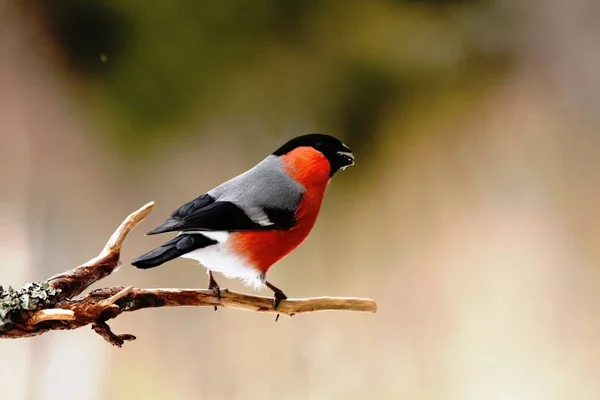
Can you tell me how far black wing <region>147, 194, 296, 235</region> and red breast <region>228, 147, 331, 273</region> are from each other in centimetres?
Result: 1

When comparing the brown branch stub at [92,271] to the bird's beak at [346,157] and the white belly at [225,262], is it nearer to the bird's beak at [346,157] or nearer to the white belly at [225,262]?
the white belly at [225,262]

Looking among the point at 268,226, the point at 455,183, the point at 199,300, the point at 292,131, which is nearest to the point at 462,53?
the point at 455,183

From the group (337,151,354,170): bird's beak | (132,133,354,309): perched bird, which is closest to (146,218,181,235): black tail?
(132,133,354,309): perched bird

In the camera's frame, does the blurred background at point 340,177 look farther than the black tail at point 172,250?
Yes

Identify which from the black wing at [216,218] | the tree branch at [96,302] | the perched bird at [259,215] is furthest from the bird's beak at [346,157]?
the tree branch at [96,302]

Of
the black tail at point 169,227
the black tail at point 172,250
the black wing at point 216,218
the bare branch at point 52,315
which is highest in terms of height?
the black wing at point 216,218

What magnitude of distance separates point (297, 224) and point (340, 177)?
1.37 feet

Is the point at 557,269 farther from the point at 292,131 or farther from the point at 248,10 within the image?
the point at 248,10

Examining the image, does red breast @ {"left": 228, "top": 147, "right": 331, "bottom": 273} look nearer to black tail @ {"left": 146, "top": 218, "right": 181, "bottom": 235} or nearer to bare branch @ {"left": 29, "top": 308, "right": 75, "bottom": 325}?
black tail @ {"left": 146, "top": 218, "right": 181, "bottom": 235}

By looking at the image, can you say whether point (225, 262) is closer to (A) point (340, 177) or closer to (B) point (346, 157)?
(B) point (346, 157)

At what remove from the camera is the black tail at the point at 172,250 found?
90 cm

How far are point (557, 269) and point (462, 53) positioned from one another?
22.1 inches

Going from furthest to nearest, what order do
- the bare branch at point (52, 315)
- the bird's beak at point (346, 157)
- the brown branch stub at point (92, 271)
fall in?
the bird's beak at point (346, 157) → the brown branch stub at point (92, 271) → the bare branch at point (52, 315)

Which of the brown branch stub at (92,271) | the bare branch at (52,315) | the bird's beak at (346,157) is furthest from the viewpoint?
the bird's beak at (346,157)
